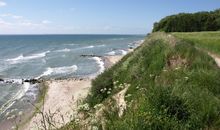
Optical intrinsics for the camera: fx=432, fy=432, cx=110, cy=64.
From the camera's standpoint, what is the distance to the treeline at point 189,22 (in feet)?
255

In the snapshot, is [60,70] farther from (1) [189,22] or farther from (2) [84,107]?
(2) [84,107]

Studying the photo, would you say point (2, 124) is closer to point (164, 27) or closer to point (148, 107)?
point (148, 107)

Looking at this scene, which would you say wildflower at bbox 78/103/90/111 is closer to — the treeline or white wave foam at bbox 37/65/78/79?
white wave foam at bbox 37/65/78/79

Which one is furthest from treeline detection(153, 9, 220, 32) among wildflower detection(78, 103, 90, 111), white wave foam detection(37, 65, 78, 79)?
wildflower detection(78, 103, 90, 111)

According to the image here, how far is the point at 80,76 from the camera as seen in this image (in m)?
53.9

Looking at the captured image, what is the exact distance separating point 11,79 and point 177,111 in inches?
1848

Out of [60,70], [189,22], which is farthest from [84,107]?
[189,22]

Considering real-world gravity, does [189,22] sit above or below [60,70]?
above

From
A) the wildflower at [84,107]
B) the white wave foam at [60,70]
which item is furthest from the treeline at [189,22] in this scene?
the wildflower at [84,107]

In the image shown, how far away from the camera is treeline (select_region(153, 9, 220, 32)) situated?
7781 cm

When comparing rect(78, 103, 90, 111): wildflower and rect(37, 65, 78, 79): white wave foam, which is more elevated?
rect(78, 103, 90, 111): wildflower

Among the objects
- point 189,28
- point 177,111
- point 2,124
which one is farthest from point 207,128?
point 189,28

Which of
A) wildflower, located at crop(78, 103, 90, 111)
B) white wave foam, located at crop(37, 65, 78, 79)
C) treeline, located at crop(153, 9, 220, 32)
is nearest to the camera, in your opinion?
wildflower, located at crop(78, 103, 90, 111)

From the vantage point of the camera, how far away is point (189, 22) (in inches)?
3194
